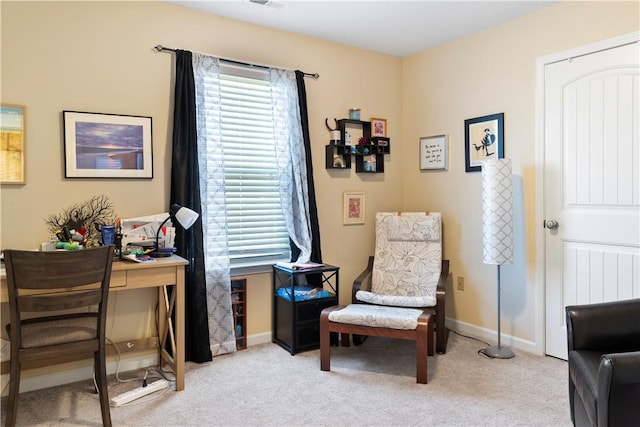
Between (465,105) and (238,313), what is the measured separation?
2489 millimetres

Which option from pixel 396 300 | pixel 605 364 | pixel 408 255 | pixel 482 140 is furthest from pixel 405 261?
pixel 605 364

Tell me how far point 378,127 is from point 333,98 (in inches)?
21.2

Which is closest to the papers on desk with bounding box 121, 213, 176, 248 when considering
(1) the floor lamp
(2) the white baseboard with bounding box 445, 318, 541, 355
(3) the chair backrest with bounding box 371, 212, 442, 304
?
(3) the chair backrest with bounding box 371, 212, 442, 304

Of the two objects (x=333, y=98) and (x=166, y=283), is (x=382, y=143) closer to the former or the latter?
(x=333, y=98)

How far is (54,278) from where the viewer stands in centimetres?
215

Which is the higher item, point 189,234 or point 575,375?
point 189,234

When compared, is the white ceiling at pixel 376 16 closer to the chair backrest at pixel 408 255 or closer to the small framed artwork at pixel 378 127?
the small framed artwork at pixel 378 127

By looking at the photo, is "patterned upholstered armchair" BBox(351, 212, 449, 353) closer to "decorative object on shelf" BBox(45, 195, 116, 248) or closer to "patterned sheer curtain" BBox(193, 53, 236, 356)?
"patterned sheer curtain" BBox(193, 53, 236, 356)

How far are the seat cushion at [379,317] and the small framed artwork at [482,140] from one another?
1.39 metres

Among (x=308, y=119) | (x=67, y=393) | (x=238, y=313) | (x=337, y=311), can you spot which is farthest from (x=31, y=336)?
(x=308, y=119)

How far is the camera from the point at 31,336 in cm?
215

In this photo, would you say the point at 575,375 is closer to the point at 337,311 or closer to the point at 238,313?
the point at 337,311

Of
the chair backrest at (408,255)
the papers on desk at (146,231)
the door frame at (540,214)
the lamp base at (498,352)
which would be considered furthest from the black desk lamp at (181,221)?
the door frame at (540,214)

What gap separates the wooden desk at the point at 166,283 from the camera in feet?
8.15
